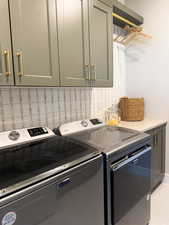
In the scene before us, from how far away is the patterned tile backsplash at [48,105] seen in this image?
4.52ft

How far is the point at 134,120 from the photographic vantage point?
2436 mm

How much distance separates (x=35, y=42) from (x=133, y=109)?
5.69 feet

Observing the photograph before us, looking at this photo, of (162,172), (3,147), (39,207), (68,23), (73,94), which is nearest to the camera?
(39,207)

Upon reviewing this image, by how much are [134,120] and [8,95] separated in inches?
69.5

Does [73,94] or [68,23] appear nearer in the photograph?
[68,23]

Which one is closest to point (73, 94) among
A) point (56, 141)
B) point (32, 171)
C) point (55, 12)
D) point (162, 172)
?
point (56, 141)

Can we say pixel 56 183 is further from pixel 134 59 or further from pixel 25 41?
pixel 134 59

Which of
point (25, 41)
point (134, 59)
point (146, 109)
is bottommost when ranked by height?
point (146, 109)

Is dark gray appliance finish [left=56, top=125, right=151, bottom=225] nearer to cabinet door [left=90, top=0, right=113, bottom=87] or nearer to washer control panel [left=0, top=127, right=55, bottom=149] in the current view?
washer control panel [left=0, top=127, right=55, bottom=149]

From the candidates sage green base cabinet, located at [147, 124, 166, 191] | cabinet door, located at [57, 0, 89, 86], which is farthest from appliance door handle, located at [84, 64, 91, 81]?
sage green base cabinet, located at [147, 124, 166, 191]

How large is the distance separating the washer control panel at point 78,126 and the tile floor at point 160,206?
1.18 m

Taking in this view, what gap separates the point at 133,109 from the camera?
2.43 metres

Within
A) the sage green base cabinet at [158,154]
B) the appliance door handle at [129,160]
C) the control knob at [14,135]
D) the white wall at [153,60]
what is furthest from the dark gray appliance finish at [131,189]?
the white wall at [153,60]

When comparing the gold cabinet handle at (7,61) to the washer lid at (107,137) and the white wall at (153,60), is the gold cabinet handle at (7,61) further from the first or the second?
the white wall at (153,60)
